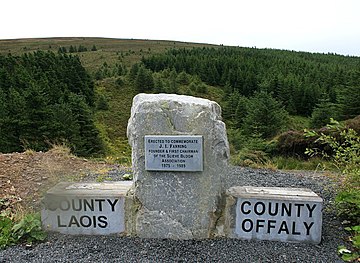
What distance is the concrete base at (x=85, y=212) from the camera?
4594 millimetres

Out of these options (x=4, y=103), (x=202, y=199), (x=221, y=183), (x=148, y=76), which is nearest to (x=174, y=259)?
(x=202, y=199)

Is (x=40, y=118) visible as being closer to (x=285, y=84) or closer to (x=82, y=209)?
(x=82, y=209)

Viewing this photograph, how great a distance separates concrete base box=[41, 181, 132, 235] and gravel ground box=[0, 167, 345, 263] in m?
0.12

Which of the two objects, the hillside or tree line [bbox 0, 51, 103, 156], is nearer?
tree line [bbox 0, 51, 103, 156]

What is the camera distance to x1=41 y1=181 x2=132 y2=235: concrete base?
15.1 feet

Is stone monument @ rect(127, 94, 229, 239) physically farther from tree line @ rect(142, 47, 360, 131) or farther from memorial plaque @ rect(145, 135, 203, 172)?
tree line @ rect(142, 47, 360, 131)

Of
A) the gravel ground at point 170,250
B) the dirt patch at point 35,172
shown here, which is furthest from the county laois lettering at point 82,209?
the dirt patch at point 35,172

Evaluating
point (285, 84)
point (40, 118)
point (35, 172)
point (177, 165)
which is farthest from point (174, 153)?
point (285, 84)

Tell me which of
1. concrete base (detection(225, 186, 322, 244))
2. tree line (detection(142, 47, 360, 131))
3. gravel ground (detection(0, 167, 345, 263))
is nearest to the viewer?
gravel ground (detection(0, 167, 345, 263))

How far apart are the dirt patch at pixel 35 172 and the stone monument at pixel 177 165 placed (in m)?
2.25

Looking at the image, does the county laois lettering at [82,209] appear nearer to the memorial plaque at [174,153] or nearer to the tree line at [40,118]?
the memorial plaque at [174,153]

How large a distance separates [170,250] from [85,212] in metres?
1.27

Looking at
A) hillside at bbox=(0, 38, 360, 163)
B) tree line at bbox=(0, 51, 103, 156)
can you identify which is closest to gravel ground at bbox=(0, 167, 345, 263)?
tree line at bbox=(0, 51, 103, 156)

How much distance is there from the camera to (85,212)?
4645 mm
